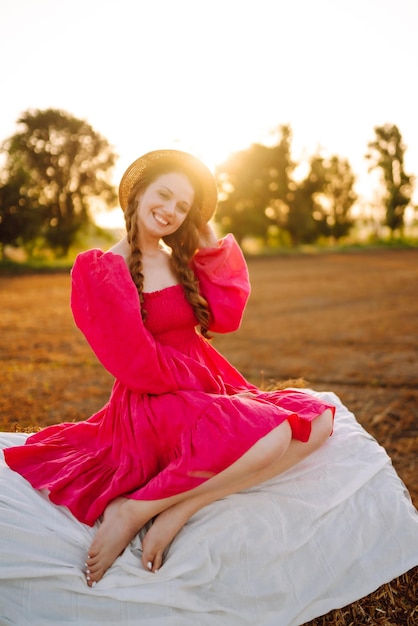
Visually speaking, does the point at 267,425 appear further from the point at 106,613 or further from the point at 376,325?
the point at 376,325

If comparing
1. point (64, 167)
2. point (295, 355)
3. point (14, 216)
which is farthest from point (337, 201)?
point (295, 355)

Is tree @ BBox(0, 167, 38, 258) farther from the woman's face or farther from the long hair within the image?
the woman's face

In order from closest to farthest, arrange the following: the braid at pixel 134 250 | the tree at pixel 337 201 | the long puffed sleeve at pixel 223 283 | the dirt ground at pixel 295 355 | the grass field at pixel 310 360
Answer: the braid at pixel 134 250
the long puffed sleeve at pixel 223 283
the grass field at pixel 310 360
the dirt ground at pixel 295 355
the tree at pixel 337 201

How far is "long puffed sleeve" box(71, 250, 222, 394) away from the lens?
2.15 meters

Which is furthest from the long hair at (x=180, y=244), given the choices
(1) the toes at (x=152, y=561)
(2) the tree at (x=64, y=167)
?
(2) the tree at (x=64, y=167)

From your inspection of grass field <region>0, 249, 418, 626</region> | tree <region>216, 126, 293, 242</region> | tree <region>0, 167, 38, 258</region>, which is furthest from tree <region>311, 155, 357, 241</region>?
grass field <region>0, 249, 418, 626</region>

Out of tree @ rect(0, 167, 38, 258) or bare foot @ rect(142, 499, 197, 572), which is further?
tree @ rect(0, 167, 38, 258)

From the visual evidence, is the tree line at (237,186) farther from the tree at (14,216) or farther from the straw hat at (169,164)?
the straw hat at (169,164)

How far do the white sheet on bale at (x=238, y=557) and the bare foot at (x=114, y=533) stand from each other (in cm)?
4

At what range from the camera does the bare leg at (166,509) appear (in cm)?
188

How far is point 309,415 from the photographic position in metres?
2.19

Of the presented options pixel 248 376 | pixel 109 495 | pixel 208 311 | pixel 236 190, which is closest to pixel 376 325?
pixel 248 376

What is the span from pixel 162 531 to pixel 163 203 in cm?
144

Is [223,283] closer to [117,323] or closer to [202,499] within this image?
[117,323]
